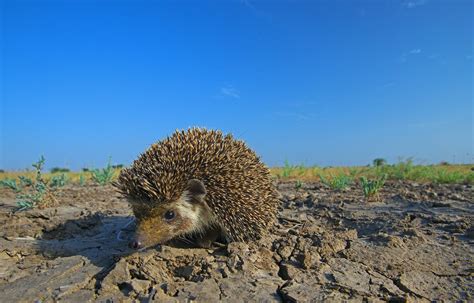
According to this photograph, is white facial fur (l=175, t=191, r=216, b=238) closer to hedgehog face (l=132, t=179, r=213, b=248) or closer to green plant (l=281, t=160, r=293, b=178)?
hedgehog face (l=132, t=179, r=213, b=248)

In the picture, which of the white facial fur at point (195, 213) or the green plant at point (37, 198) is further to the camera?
the green plant at point (37, 198)

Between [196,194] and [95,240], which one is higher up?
[196,194]

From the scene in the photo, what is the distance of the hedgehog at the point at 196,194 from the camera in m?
4.33

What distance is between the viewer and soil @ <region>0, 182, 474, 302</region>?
3.51 m

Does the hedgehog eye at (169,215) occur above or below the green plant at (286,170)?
below

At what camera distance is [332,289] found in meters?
3.53

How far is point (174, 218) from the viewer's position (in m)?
4.49

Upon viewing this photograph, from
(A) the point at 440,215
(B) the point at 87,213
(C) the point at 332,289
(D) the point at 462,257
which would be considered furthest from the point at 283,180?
(C) the point at 332,289

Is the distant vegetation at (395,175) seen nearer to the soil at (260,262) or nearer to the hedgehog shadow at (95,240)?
the soil at (260,262)

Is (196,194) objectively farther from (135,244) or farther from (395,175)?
(395,175)

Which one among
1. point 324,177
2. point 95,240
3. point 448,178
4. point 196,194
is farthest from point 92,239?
point 448,178

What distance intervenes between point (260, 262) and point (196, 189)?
118 centimetres

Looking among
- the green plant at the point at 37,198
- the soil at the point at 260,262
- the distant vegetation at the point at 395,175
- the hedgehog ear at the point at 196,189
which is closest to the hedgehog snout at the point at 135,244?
the soil at the point at 260,262

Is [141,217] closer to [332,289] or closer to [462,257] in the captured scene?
Answer: [332,289]
